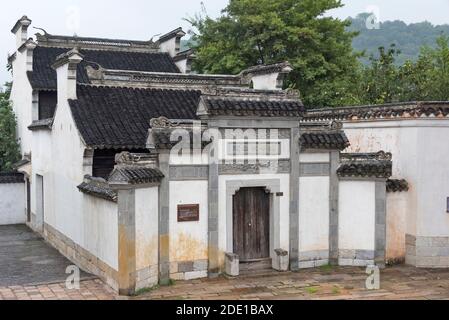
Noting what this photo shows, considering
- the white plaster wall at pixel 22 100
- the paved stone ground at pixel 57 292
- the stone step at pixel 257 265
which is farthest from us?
the white plaster wall at pixel 22 100

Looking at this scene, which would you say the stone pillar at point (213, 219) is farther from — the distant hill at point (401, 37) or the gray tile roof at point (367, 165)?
the distant hill at point (401, 37)

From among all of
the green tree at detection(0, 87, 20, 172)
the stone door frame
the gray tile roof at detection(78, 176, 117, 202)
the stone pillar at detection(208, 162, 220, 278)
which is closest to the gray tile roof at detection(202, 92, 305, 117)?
the stone pillar at detection(208, 162, 220, 278)

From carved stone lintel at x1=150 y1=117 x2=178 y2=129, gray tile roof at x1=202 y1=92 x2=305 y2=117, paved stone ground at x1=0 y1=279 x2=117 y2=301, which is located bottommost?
paved stone ground at x1=0 y1=279 x2=117 y2=301

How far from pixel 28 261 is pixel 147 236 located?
5.36 m

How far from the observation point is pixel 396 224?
50.8 feet

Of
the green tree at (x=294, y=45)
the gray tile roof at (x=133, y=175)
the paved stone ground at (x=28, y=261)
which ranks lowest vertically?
the paved stone ground at (x=28, y=261)

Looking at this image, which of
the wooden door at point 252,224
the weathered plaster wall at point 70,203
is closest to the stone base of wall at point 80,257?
the weathered plaster wall at point 70,203

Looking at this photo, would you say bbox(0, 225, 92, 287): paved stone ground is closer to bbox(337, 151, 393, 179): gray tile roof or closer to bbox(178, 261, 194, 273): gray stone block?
bbox(178, 261, 194, 273): gray stone block

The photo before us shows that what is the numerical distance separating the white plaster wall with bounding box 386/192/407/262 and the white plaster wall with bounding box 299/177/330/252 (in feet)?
6.02

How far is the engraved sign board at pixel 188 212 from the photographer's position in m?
13.4

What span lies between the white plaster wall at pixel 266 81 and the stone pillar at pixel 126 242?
708 centimetres

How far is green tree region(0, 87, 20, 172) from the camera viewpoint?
25.5m

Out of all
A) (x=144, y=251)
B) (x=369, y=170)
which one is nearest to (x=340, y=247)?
(x=369, y=170)

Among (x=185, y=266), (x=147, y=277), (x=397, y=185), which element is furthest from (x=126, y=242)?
(x=397, y=185)
